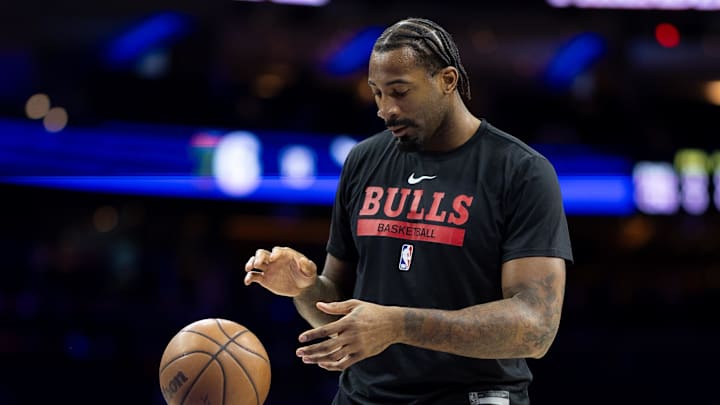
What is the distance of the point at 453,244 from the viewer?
2.69 metres

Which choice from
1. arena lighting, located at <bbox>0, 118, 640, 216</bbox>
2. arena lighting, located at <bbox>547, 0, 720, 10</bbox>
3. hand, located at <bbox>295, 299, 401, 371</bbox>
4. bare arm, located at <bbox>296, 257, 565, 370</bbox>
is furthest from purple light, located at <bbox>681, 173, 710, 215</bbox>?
hand, located at <bbox>295, 299, 401, 371</bbox>

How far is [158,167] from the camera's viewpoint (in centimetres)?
1082

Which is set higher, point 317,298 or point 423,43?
point 423,43

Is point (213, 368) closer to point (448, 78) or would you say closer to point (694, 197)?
point (448, 78)

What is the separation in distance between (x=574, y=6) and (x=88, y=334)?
6946 millimetres

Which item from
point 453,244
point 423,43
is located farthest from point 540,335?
point 423,43

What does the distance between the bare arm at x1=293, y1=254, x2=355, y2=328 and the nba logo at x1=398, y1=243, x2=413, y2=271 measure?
324 millimetres

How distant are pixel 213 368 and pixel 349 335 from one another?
930mm

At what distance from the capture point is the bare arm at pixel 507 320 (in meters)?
2.41

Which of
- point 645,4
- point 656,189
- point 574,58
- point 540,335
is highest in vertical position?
point 645,4

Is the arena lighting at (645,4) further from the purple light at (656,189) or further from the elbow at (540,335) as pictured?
the elbow at (540,335)

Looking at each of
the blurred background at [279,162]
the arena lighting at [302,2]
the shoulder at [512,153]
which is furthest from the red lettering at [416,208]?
the arena lighting at [302,2]

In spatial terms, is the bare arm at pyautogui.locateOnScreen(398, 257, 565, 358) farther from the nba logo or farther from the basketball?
the basketball

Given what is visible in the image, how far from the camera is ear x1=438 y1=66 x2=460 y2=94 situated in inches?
110
